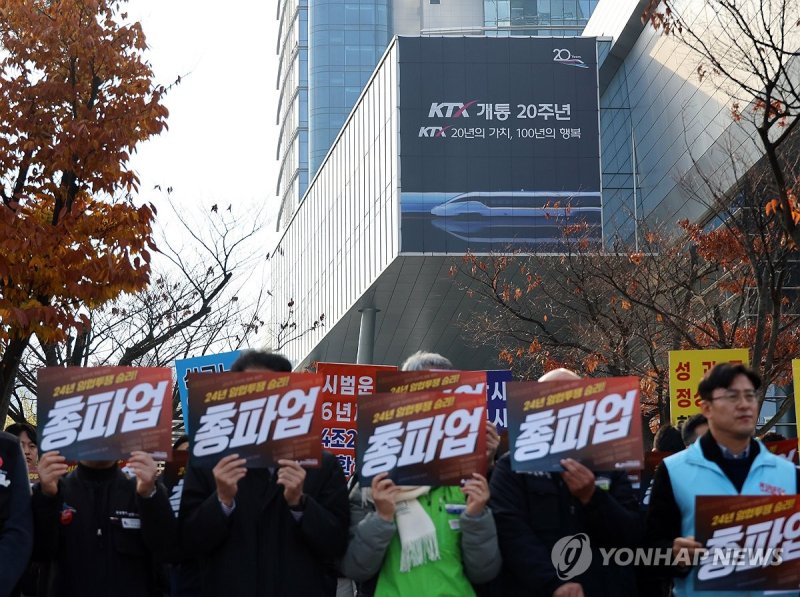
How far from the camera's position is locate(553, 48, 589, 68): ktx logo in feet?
147

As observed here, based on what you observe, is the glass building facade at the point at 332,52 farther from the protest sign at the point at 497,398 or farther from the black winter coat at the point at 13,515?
the black winter coat at the point at 13,515

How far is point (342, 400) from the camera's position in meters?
13.1

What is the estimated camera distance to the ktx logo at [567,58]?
44781mm

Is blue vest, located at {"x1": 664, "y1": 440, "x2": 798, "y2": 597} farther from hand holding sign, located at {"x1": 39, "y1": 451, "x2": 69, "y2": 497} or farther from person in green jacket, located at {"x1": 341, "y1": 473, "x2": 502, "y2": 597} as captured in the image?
hand holding sign, located at {"x1": 39, "y1": 451, "x2": 69, "y2": 497}

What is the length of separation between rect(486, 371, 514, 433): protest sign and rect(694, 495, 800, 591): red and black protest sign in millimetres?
5988

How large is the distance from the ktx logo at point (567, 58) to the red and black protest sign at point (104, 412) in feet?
135

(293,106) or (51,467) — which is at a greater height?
(293,106)

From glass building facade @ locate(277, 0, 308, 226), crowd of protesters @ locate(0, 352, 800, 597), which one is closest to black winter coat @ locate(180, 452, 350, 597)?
crowd of protesters @ locate(0, 352, 800, 597)

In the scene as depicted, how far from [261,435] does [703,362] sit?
8.48m

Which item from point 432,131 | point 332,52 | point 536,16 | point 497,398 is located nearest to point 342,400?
point 497,398

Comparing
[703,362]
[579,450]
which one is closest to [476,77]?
[703,362]

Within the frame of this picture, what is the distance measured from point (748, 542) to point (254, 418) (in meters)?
2.19

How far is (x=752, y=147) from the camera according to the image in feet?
91.8

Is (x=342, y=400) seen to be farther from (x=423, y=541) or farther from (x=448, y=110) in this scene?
(x=448, y=110)
